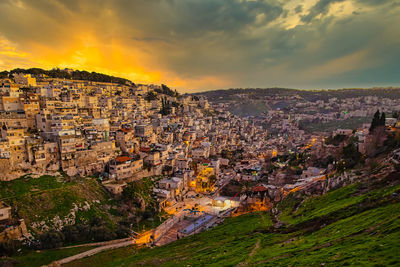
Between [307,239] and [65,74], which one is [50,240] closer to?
[307,239]

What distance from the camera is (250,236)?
1110 inches

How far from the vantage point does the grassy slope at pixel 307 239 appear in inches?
601

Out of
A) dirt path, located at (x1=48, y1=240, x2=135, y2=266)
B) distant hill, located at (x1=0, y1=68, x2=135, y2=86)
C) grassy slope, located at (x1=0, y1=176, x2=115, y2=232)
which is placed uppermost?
distant hill, located at (x1=0, y1=68, x2=135, y2=86)

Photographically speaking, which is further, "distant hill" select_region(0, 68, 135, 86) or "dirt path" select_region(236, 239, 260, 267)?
"distant hill" select_region(0, 68, 135, 86)

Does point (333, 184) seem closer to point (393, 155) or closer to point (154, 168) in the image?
point (393, 155)

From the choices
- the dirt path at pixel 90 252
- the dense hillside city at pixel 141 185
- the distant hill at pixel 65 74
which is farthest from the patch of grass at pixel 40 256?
the distant hill at pixel 65 74

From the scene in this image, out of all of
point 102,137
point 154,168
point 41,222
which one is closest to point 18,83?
point 102,137

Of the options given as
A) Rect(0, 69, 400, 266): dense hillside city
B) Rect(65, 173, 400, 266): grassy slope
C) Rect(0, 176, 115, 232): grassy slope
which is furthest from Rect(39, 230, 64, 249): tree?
Rect(65, 173, 400, 266): grassy slope

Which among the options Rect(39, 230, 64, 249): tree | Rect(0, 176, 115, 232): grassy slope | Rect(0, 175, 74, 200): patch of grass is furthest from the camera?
Rect(0, 175, 74, 200): patch of grass

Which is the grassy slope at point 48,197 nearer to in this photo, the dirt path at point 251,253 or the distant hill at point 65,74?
the dirt path at point 251,253

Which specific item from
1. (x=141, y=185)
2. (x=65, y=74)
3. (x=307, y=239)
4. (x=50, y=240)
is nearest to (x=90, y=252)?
(x=50, y=240)

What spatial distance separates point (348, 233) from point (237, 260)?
994cm

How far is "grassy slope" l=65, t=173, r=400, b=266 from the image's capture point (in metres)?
15.3

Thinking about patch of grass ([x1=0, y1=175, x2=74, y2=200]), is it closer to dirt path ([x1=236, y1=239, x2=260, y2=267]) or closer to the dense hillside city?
the dense hillside city
